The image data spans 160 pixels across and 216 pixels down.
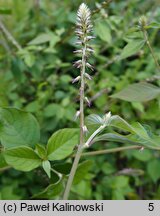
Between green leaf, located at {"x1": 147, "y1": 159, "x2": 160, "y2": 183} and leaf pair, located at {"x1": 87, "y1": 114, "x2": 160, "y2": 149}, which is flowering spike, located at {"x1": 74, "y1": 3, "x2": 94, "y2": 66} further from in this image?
green leaf, located at {"x1": 147, "y1": 159, "x2": 160, "y2": 183}

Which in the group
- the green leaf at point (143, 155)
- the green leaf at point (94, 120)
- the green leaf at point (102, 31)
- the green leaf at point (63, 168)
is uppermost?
the green leaf at point (102, 31)

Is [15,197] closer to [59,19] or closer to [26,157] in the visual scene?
[26,157]

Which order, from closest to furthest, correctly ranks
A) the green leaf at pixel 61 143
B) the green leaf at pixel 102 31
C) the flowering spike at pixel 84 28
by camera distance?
the flowering spike at pixel 84 28, the green leaf at pixel 61 143, the green leaf at pixel 102 31

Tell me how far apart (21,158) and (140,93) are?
29cm

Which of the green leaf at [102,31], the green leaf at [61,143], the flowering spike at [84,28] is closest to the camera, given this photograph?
the flowering spike at [84,28]

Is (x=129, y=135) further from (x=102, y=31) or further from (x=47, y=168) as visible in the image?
(x=102, y=31)

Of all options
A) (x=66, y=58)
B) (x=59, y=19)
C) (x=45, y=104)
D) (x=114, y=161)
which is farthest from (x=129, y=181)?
(x=59, y=19)

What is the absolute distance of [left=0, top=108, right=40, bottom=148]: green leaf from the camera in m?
0.82

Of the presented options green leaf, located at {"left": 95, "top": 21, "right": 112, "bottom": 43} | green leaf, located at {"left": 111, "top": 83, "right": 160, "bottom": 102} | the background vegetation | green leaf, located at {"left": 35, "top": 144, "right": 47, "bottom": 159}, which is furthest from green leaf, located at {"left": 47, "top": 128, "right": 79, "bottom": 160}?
green leaf, located at {"left": 95, "top": 21, "right": 112, "bottom": 43}

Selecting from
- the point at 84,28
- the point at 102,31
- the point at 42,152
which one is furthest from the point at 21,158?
the point at 102,31

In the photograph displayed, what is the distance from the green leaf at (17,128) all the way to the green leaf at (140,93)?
194 mm

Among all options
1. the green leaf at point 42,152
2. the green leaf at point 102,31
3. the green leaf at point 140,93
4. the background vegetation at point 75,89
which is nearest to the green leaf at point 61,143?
the green leaf at point 42,152

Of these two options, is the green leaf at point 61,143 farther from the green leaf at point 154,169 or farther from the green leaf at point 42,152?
the green leaf at point 154,169

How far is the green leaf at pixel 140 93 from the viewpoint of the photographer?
0.87 m
